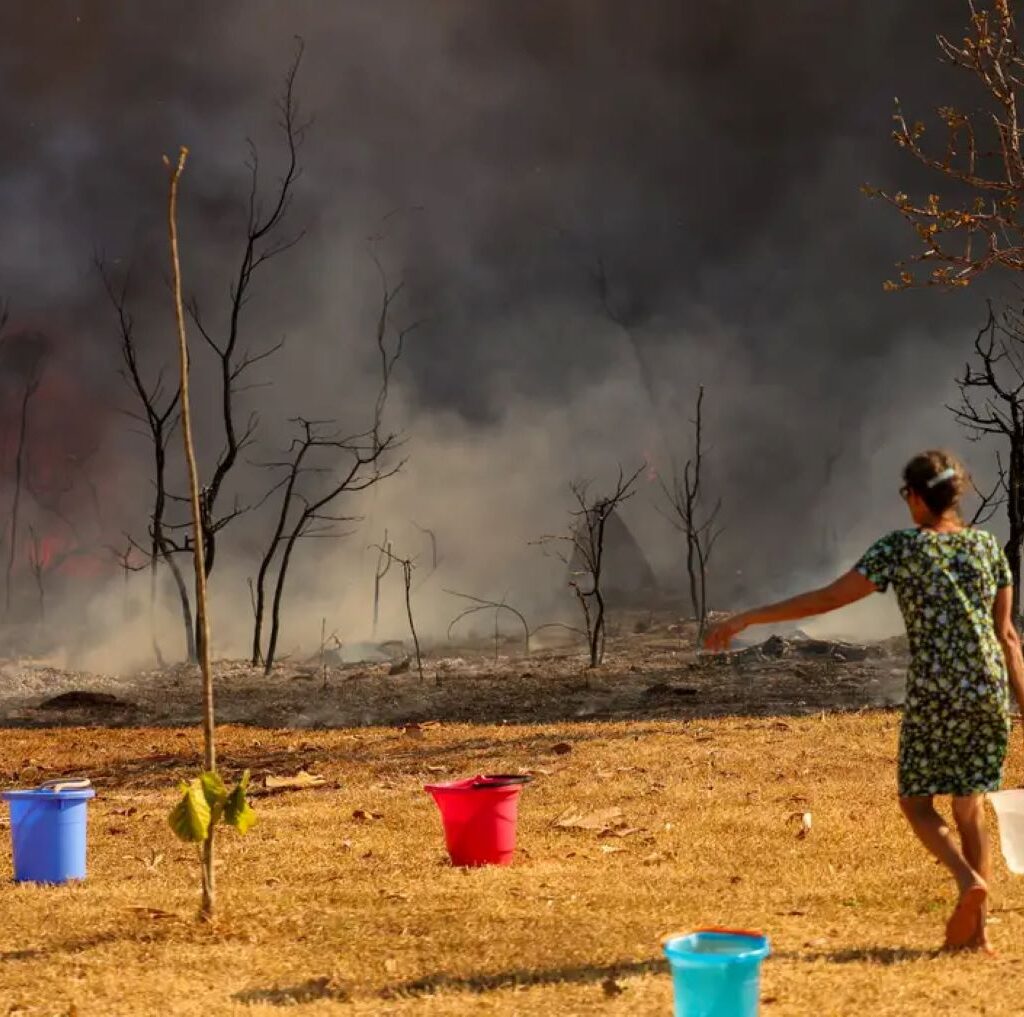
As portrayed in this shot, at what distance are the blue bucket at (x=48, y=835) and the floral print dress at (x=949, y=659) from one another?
320 centimetres

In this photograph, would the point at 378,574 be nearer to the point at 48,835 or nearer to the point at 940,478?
the point at 48,835

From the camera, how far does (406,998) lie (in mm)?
3742

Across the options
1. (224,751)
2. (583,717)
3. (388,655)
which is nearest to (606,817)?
(224,751)

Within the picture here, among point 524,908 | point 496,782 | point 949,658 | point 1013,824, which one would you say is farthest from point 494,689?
point 949,658

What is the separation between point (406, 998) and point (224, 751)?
6789 millimetres

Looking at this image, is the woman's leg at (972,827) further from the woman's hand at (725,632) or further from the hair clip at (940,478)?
the hair clip at (940,478)

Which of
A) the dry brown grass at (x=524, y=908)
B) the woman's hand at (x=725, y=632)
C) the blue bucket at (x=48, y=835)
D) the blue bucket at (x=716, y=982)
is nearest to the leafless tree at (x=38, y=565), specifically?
the dry brown grass at (x=524, y=908)

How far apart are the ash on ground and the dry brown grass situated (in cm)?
379

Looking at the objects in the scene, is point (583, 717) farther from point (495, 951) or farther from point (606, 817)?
point (495, 951)

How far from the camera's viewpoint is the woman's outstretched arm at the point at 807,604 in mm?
3877

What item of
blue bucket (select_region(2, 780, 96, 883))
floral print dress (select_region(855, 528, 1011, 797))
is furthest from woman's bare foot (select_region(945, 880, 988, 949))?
blue bucket (select_region(2, 780, 96, 883))

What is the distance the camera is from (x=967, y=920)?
12.8 feet

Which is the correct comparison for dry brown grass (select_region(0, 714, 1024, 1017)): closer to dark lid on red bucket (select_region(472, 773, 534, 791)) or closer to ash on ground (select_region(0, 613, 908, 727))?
dark lid on red bucket (select_region(472, 773, 534, 791))

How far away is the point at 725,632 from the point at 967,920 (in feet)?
3.41
